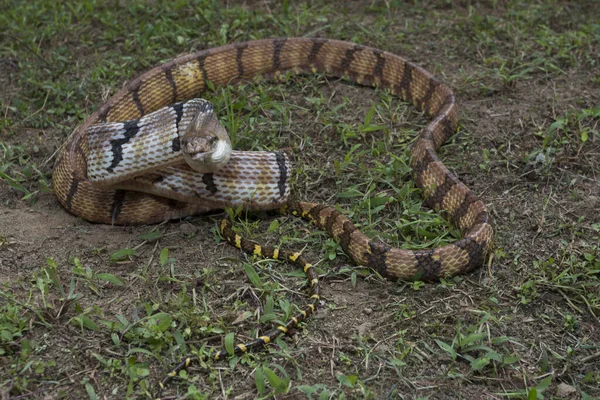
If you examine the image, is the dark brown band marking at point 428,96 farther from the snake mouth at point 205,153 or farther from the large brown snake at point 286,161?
the snake mouth at point 205,153

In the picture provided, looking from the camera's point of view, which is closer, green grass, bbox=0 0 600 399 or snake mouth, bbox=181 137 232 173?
green grass, bbox=0 0 600 399

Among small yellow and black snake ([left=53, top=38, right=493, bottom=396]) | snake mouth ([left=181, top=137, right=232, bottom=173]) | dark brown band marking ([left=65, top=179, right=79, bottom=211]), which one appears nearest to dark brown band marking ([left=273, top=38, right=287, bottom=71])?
small yellow and black snake ([left=53, top=38, right=493, bottom=396])

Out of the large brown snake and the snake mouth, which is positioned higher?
the snake mouth

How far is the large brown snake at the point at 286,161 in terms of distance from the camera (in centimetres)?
543

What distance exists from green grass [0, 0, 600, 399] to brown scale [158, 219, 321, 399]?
68mm

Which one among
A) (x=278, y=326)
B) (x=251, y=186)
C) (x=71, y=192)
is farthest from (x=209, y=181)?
(x=278, y=326)

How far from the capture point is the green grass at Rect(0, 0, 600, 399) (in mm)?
4500

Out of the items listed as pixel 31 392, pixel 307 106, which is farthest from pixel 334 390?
pixel 307 106

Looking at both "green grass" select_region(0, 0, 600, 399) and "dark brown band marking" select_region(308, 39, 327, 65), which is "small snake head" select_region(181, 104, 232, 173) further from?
"dark brown band marking" select_region(308, 39, 327, 65)

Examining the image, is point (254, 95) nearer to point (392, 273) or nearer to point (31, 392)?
point (392, 273)

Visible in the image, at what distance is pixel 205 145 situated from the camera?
534 cm

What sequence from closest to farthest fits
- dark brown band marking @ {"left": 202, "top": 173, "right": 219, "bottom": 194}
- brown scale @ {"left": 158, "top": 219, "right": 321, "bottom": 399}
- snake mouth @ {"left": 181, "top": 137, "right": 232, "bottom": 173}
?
brown scale @ {"left": 158, "top": 219, "right": 321, "bottom": 399}
snake mouth @ {"left": 181, "top": 137, "right": 232, "bottom": 173}
dark brown band marking @ {"left": 202, "top": 173, "right": 219, "bottom": 194}

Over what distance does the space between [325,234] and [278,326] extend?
127 cm

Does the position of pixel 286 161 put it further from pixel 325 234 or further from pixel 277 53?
pixel 277 53
